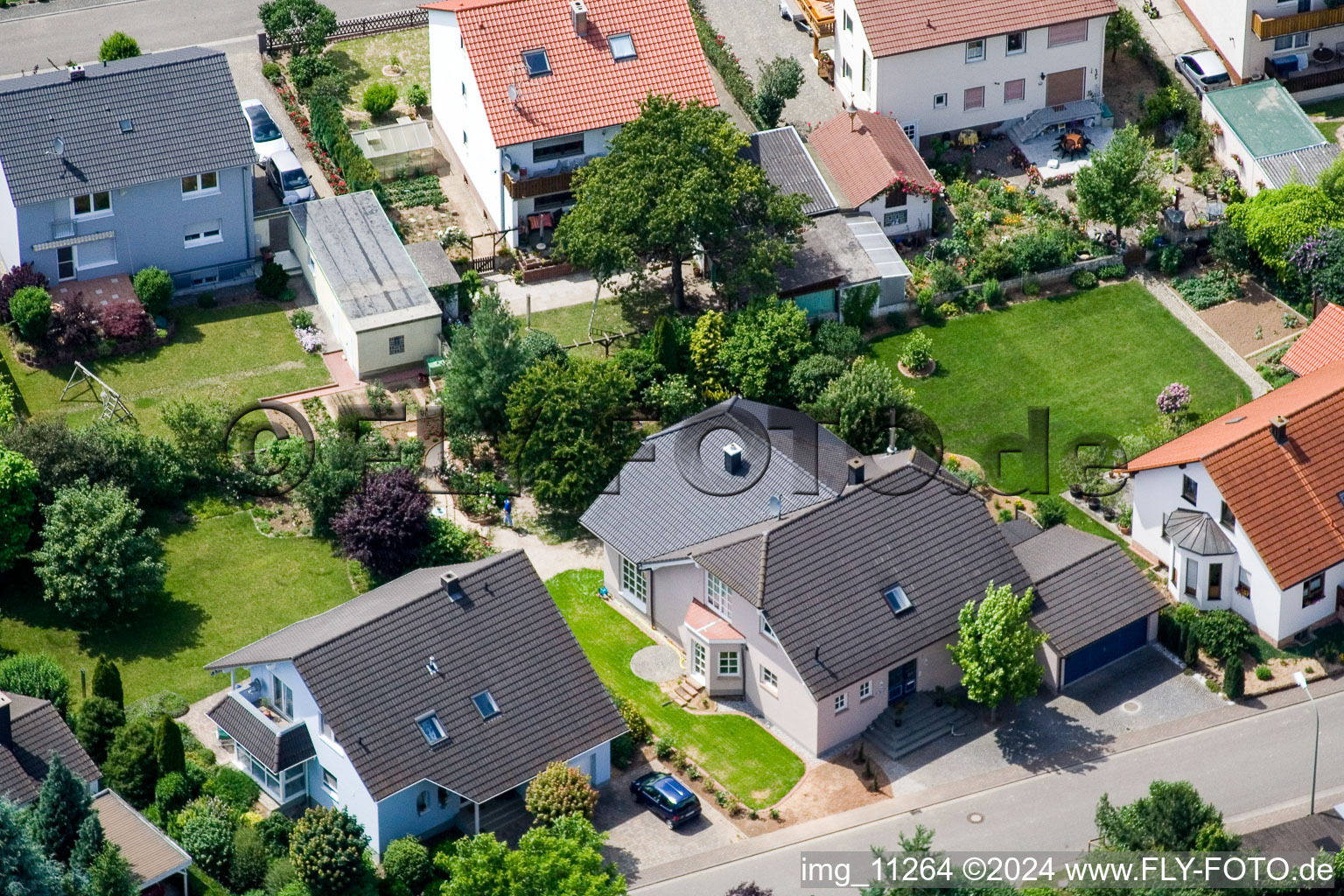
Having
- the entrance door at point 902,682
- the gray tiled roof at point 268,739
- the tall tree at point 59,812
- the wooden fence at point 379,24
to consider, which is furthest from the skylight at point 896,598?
the wooden fence at point 379,24

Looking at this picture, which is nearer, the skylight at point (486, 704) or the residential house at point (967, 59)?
the skylight at point (486, 704)

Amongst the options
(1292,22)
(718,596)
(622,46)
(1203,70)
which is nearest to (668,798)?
(718,596)

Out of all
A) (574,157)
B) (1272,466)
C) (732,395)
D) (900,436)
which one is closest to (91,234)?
(574,157)

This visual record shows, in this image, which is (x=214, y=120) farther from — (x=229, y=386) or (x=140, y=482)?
(x=140, y=482)

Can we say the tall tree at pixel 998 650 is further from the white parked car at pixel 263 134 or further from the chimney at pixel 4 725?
the white parked car at pixel 263 134

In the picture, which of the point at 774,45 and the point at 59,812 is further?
the point at 774,45

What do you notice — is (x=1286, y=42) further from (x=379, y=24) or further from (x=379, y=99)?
(x=379, y=24)
